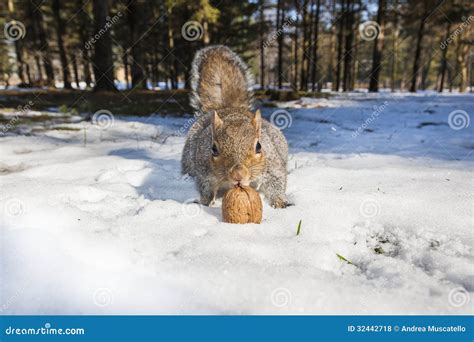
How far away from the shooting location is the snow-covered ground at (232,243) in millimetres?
1514

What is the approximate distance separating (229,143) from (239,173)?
309mm

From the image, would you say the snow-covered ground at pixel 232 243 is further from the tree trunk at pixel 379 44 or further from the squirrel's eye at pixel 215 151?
the tree trunk at pixel 379 44

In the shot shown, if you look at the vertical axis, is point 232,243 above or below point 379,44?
below

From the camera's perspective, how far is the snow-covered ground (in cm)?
151

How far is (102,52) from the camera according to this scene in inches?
530

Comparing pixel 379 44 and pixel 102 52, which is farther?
pixel 379 44

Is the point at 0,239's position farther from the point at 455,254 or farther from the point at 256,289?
the point at 455,254

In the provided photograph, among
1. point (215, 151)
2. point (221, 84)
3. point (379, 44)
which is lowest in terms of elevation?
point (215, 151)

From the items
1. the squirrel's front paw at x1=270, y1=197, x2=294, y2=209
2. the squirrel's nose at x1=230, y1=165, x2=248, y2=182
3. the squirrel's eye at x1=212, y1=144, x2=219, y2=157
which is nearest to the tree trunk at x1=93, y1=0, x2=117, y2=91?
the squirrel's eye at x1=212, y1=144, x2=219, y2=157

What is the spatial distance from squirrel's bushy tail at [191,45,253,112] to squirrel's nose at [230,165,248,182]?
6.59 feet

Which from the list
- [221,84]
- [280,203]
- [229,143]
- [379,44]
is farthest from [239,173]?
[379,44]

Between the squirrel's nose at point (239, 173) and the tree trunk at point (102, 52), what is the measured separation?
13123 millimetres

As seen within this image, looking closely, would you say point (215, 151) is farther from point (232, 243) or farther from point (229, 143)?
point (232, 243)

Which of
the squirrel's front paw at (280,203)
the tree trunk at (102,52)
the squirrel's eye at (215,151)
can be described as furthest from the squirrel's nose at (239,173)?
the tree trunk at (102,52)
